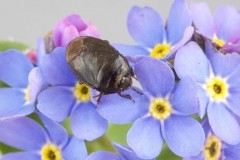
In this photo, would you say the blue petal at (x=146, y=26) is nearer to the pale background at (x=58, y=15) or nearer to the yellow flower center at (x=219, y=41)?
the yellow flower center at (x=219, y=41)

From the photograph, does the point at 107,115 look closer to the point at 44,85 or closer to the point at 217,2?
the point at 44,85

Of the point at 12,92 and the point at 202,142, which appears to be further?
the point at 12,92

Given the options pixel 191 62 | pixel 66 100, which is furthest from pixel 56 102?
pixel 191 62

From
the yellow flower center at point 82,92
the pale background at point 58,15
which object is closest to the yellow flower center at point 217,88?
the yellow flower center at point 82,92

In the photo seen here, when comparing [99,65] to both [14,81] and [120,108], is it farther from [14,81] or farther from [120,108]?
[14,81]

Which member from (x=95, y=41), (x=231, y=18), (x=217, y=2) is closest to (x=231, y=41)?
(x=231, y=18)

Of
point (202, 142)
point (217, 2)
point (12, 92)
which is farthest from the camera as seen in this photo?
point (217, 2)

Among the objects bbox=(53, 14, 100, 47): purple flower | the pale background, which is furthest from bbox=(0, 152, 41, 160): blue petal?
the pale background
